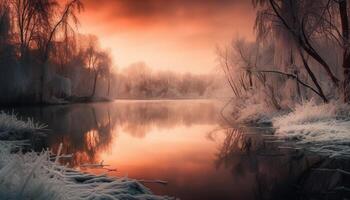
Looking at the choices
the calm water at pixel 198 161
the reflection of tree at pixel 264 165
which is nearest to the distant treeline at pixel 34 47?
the calm water at pixel 198 161

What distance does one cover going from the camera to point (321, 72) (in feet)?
62.3

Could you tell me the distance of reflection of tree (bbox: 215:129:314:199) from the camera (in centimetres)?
526

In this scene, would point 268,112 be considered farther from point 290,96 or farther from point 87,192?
point 87,192

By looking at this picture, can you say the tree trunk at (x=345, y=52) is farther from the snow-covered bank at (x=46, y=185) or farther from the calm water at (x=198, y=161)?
the snow-covered bank at (x=46, y=185)

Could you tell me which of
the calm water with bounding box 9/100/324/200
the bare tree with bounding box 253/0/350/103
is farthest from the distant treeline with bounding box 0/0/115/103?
the bare tree with bounding box 253/0/350/103

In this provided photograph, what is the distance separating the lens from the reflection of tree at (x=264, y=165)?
5.26 m

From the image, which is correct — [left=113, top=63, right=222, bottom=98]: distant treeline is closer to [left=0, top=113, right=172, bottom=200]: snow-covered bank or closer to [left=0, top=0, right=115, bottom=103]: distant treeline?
[left=0, top=0, right=115, bottom=103]: distant treeline

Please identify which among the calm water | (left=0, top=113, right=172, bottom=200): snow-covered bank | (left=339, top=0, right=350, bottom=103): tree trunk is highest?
(left=339, top=0, right=350, bottom=103): tree trunk

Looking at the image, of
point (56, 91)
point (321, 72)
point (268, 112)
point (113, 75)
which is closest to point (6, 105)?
point (56, 91)

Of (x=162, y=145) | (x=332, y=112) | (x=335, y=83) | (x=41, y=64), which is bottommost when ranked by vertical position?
(x=162, y=145)

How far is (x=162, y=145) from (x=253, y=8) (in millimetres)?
6766

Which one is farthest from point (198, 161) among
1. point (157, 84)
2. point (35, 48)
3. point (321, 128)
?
point (157, 84)

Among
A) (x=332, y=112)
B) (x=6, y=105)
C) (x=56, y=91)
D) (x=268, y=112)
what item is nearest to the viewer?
(x=332, y=112)

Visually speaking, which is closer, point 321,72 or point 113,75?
point 321,72
